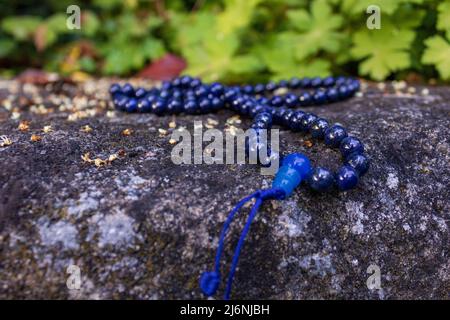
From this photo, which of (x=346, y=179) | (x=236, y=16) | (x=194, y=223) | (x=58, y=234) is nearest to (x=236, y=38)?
(x=236, y=16)


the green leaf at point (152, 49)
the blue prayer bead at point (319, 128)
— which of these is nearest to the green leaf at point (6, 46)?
the green leaf at point (152, 49)

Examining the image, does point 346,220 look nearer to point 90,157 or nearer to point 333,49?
point 90,157

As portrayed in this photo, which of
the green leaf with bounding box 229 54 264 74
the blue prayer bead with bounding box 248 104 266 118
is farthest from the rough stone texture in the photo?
the green leaf with bounding box 229 54 264 74

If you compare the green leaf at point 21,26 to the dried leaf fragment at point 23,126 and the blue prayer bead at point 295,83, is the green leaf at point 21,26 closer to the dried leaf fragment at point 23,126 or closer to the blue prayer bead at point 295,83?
the dried leaf fragment at point 23,126

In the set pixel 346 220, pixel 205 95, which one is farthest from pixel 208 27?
pixel 346 220

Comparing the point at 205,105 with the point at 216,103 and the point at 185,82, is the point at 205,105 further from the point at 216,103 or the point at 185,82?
the point at 185,82

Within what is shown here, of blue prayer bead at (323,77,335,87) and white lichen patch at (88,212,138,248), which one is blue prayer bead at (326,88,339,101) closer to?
blue prayer bead at (323,77,335,87)
